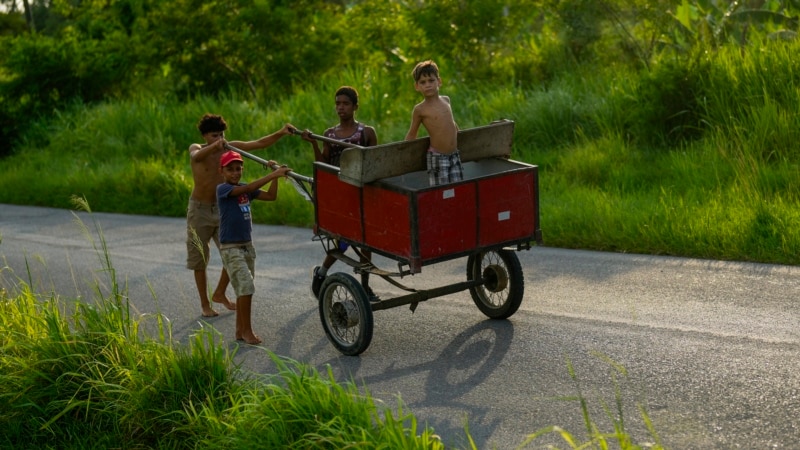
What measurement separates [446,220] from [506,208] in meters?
0.48

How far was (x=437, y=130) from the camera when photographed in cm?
793

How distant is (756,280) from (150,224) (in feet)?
27.9

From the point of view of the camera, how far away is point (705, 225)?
1050 centimetres

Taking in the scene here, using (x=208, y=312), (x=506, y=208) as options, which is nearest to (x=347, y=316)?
(x=506, y=208)

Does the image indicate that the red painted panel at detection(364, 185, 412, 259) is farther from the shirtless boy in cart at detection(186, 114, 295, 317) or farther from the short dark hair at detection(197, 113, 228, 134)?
the short dark hair at detection(197, 113, 228, 134)

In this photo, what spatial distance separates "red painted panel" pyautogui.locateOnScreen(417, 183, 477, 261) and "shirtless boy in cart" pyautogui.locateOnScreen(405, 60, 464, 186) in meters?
0.45

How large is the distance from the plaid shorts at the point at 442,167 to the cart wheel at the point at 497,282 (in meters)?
0.61

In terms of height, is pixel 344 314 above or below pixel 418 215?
below

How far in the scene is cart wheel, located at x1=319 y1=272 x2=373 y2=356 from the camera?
7.76 meters

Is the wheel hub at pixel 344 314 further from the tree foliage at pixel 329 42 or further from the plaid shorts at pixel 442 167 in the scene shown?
the tree foliage at pixel 329 42

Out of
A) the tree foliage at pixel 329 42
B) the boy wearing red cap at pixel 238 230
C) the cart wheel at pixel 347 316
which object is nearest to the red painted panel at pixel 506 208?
the cart wheel at pixel 347 316

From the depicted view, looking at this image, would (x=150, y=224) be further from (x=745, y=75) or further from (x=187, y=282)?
(x=745, y=75)

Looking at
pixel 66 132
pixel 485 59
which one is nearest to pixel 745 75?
pixel 485 59

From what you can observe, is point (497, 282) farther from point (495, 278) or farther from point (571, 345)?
point (571, 345)
